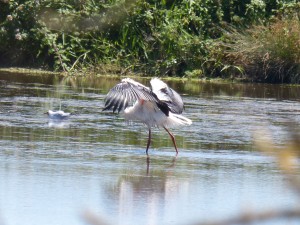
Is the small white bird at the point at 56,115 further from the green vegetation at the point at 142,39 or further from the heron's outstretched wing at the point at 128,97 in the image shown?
the green vegetation at the point at 142,39

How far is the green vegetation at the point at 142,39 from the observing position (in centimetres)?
1780

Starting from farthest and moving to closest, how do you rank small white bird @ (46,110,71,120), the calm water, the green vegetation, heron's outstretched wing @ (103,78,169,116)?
1. the green vegetation
2. small white bird @ (46,110,71,120)
3. heron's outstretched wing @ (103,78,169,116)
4. the calm water

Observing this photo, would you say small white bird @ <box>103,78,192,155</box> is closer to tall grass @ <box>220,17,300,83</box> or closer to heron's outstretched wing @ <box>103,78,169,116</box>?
heron's outstretched wing @ <box>103,78,169,116</box>

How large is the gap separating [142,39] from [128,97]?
33.1ft

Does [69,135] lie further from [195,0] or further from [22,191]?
[195,0]

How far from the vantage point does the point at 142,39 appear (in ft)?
60.6

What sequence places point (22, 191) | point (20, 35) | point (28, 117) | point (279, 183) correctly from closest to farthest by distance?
point (22, 191) < point (279, 183) < point (28, 117) < point (20, 35)

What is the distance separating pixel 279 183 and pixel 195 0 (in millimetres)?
12454

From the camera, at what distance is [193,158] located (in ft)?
27.1

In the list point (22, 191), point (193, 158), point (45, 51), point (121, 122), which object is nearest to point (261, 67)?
point (45, 51)

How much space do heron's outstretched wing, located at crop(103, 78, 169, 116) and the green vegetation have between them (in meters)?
9.20

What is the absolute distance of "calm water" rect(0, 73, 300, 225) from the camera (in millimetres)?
5652

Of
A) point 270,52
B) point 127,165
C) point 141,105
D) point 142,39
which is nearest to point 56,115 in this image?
point 141,105

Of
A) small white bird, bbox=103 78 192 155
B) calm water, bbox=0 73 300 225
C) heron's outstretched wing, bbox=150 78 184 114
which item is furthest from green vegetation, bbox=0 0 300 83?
small white bird, bbox=103 78 192 155
